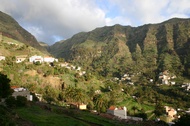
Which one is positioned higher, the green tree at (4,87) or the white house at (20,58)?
the white house at (20,58)

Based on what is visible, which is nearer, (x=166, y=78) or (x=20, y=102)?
(x=20, y=102)

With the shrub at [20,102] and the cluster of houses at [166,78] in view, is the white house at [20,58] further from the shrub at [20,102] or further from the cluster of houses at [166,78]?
the cluster of houses at [166,78]

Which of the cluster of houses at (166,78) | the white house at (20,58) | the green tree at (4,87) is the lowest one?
the green tree at (4,87)

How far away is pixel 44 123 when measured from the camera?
28844 millimetres

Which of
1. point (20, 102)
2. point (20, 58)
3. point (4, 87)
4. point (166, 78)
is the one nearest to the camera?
point (20, 102)

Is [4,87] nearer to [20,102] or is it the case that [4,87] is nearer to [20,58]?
[20,102]

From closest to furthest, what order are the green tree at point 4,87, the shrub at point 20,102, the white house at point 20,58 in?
the shrub at point 20,102, the green tree at point 4,87, the white house at point 20,58

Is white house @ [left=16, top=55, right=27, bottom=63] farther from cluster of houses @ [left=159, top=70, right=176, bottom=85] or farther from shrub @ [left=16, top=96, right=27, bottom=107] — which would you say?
cluster of houses @ [left=159, top=70, right=176, bottom=85]

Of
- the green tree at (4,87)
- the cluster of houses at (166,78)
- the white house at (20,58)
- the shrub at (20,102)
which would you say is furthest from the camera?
the cluster of houses at (166,78)

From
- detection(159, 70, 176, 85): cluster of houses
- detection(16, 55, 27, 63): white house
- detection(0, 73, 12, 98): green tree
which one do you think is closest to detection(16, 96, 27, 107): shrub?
detection(0, 73, 12, 98): green tree

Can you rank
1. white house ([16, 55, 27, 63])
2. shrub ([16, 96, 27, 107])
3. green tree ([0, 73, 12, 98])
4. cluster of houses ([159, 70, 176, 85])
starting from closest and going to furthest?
shrub ([16, 96, 27, 107]), green tree ([0, 73, 12, 98]), white house ([16, 55, 27, 63]), cluster of houses ([159, 70, 176, 85])

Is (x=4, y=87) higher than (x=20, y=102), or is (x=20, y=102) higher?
(x=4, y=87)

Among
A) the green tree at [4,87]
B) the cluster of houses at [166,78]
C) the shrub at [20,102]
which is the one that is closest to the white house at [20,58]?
the green tree at [4,87]

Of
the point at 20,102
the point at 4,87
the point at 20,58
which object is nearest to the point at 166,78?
the point at 20,58
